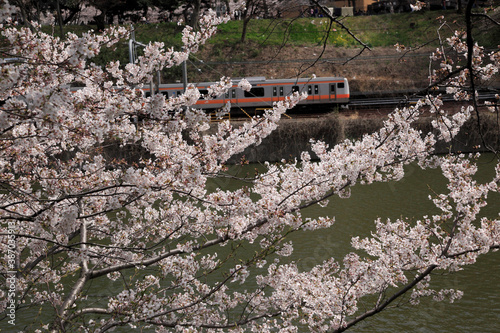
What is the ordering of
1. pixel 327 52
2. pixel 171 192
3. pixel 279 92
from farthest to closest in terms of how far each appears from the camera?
pixel 327 52, pixel 279 92, pixel 171 192

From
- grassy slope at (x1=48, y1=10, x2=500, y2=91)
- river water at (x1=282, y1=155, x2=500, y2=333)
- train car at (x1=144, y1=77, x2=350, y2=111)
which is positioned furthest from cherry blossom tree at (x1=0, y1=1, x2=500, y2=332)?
grassy slope at (x1=48, y1=10, x2=500, y2=91)

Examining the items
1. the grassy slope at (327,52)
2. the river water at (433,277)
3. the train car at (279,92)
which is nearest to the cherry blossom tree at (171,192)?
the river water at (433,277)

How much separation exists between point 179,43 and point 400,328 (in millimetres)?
28407

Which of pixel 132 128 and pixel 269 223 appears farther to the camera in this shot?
pixel 269 223

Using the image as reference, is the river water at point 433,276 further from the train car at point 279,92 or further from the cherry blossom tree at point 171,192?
the train car at point 279,92

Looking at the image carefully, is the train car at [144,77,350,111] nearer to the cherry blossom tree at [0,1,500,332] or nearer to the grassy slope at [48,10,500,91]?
the grassy slope at [48,10,500,91]

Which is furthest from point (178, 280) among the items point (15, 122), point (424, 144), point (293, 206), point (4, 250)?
point (424, 144)

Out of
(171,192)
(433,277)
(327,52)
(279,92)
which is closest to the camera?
(171,192)

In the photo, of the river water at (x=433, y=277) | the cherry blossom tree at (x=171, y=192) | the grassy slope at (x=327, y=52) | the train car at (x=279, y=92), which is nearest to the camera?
the cherry blossom tree at (x=171, y=192)

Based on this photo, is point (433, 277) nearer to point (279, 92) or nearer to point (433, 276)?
point (433, 276)

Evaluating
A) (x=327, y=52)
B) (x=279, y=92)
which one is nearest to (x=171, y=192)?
(x=279, y=92)

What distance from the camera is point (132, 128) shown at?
12.1ft

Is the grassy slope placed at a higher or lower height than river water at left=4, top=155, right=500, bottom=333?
higher

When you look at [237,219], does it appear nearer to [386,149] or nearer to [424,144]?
[386,149]
